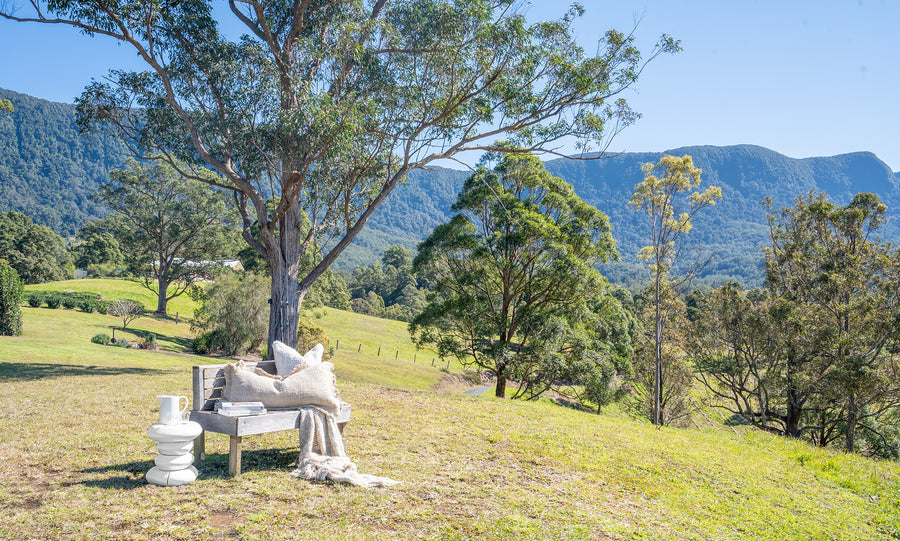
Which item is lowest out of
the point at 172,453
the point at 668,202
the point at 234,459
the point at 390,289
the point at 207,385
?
the point at 234,459

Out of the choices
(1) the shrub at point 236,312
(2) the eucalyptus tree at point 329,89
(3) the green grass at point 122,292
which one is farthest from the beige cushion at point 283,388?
(3) the green grass at point 122,292

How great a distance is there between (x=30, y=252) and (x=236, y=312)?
4310 cm

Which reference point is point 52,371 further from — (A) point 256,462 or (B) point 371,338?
(B) point 371,338

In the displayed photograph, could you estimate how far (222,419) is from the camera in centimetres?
532

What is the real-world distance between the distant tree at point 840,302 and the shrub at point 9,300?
29.6 meters

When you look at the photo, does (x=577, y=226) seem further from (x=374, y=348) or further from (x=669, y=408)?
(x=374, y=348)

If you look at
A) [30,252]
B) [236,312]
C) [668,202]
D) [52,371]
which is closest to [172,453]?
[52,371]

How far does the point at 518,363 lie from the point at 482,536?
14646mm

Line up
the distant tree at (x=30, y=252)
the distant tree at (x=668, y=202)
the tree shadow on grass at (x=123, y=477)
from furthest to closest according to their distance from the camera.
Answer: the distant tree at (x=30, y=252) → the distant tree at (x=668, y=202) → the tree shadow on grass at (x=123, y=477)

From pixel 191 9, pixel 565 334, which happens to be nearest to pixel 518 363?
pixel 565 334

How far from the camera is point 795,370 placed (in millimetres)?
22156

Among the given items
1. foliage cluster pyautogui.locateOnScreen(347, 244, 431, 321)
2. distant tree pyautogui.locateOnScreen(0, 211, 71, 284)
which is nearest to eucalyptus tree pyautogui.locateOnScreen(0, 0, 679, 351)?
distant tree pyautogui.locateOnScreen(0, 211, 71, 284)

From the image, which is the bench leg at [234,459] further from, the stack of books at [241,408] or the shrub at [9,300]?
the shrub at [9,300]

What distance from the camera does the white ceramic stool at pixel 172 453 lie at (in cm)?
499
